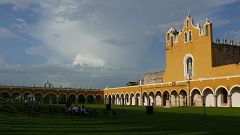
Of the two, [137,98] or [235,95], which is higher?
[235,95]

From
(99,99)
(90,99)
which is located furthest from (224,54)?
(90,99)

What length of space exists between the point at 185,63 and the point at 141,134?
47.3 m

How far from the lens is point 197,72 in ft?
185

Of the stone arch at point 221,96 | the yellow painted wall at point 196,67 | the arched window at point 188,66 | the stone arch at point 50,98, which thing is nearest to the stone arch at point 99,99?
the stone arch at point 50,98

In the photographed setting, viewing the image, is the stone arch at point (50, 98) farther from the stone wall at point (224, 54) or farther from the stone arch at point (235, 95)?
the stone arch at point (235, 95)

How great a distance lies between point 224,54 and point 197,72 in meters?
5.00

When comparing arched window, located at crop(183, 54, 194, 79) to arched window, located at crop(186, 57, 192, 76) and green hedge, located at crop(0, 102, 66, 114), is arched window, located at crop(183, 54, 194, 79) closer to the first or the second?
arched window, located at crop(186, 57, 192, 76)

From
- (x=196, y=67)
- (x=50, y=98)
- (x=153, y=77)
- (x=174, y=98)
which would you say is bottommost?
(x=50, y=98)

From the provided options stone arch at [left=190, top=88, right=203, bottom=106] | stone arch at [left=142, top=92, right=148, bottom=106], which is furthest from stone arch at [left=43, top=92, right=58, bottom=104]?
stone arch at [left=190, top=88, right=203, bottom=106]

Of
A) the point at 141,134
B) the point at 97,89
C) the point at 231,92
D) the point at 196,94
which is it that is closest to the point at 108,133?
the point at 141,134

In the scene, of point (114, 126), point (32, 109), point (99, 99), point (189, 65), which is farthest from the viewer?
point (99, 99)

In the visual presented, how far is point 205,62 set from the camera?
181 ft

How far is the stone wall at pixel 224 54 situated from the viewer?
54719 mm

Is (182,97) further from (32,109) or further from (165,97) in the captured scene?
(32,109)
